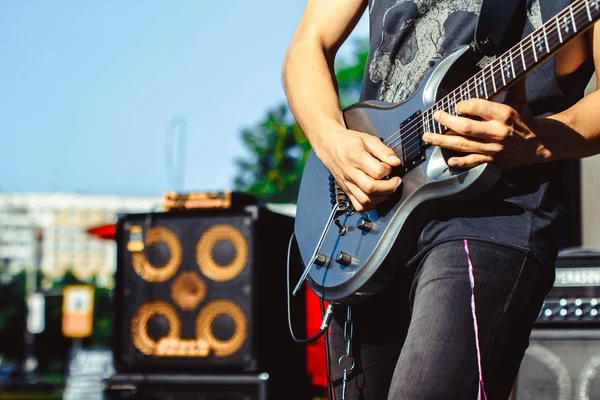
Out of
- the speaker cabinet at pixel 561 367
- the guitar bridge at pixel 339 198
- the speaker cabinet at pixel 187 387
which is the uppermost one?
the guitar bridge at pixel 339 198

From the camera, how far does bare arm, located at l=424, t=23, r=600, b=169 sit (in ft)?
4.91

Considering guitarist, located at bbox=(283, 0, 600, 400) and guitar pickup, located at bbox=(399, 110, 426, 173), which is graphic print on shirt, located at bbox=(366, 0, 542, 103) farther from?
guitar pickup, located at bbox=(399, 110, 426, 173)

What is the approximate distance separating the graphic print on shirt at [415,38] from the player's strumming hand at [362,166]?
0.73ft

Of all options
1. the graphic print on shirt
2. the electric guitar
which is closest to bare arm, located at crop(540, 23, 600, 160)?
the electric guitar

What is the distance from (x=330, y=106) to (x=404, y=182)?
387 millimetres

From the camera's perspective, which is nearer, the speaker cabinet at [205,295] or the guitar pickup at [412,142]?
the guitar pickup at [412,142]

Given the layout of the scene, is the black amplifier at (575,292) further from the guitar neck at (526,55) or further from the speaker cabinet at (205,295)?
the guitar neck at (526,55)

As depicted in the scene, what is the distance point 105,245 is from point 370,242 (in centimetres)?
10131

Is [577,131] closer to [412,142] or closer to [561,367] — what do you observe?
[412,142]

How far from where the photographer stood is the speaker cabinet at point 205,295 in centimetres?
435

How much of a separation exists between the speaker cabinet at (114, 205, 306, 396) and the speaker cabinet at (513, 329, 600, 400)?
1.51m

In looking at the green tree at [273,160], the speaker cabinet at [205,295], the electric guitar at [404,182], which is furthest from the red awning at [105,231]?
the green tree at [273,160]

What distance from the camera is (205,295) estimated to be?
14.6 feet

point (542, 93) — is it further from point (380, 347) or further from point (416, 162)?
point (380, 347)
